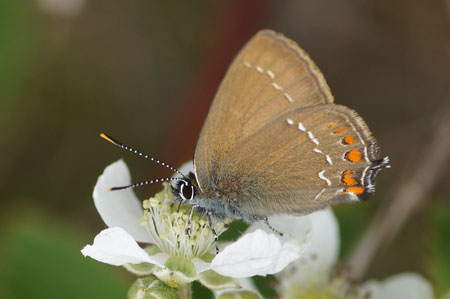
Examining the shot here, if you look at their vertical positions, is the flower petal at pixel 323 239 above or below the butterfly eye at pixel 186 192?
below

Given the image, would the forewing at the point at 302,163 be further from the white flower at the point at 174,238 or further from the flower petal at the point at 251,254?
the flower petal at the point at 251,254

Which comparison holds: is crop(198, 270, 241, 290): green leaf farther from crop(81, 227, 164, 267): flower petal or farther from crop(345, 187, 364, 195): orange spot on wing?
crop(345, 187, 364, 195): orange spot on wing

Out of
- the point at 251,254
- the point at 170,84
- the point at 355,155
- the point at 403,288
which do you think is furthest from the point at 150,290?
the point at 170,84

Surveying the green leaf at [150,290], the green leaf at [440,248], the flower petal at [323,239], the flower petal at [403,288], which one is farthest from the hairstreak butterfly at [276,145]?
the green leaf at [440,248]

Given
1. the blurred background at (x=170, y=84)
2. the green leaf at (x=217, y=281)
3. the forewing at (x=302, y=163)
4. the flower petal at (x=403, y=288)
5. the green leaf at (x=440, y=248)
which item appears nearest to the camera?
the green leaf at (x=217, y=281)

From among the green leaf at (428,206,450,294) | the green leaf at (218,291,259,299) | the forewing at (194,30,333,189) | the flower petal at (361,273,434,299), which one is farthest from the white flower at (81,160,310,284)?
the green leaf at (428,206,450,294)

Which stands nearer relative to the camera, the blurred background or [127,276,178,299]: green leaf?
[127,276,178,299]: green leaf
